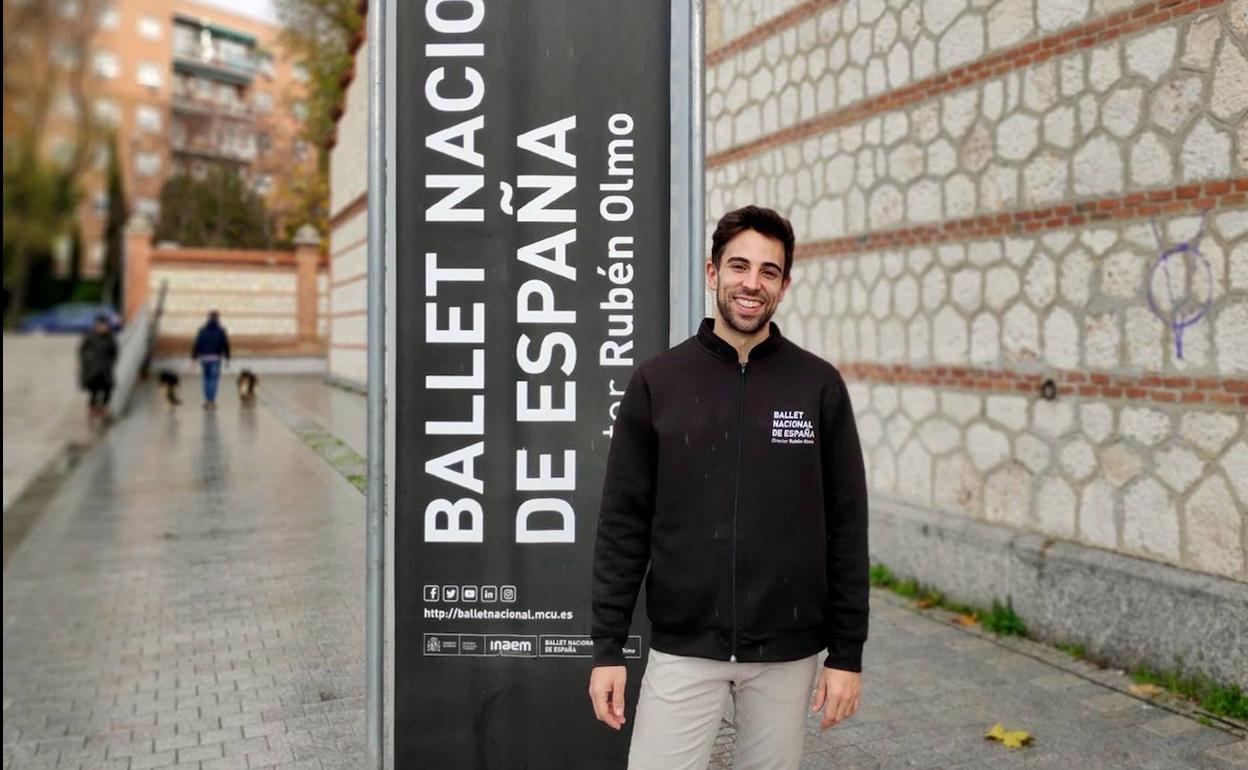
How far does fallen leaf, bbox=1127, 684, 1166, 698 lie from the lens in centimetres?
469

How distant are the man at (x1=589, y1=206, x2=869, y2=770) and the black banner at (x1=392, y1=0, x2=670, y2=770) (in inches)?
27.4

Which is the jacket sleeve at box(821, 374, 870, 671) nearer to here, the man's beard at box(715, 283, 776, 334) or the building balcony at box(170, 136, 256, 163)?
the man's beard at box(715, 283, 776, 334)

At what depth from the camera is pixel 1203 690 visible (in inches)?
179

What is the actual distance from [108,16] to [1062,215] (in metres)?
4.72

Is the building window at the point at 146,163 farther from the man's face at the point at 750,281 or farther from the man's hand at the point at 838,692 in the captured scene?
the man's hand at the point at 838,692

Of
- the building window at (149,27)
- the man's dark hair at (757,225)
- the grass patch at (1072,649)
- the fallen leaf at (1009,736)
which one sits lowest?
the fallen leaf at (1009,736)

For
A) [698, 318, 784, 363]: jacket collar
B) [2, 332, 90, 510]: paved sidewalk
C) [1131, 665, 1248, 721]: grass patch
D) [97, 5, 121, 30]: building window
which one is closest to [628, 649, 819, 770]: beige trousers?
[698, 318, 784, 363]: jacket collar

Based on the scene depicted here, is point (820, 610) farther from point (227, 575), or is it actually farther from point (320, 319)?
point (320, 319)

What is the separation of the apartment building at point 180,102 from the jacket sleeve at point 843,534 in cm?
192

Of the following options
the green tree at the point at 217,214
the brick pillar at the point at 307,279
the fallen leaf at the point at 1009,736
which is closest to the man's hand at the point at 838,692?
the fallen leaf at the point at 1009,736

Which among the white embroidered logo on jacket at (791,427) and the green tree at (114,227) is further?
the green tree at (114,227)

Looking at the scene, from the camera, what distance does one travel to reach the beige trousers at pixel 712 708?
236 cm

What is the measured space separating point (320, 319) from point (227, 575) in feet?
5.26

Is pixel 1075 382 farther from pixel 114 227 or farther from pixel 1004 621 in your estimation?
pixel 114 227
